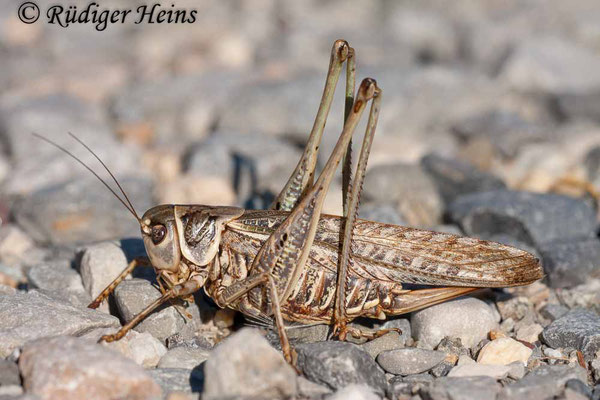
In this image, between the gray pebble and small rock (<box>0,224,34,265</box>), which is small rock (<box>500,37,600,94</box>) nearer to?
the gray pebble

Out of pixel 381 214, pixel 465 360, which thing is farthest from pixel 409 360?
pixel 381 214

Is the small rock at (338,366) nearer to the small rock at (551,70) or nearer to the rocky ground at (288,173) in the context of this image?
the rocky ground at (288,173)

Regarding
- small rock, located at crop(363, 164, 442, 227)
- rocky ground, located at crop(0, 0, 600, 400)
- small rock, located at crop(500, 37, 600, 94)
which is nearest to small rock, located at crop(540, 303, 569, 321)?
rocky ground, located at crop(0, 0, 600, 400)

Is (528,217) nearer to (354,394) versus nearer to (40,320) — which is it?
(354,394)

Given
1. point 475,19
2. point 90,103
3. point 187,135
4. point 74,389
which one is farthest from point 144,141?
point 475,19

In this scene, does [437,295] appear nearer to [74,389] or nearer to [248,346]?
[248,346]

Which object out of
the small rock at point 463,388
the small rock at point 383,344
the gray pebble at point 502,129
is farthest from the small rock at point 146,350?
the gray pebble at point 502,129
